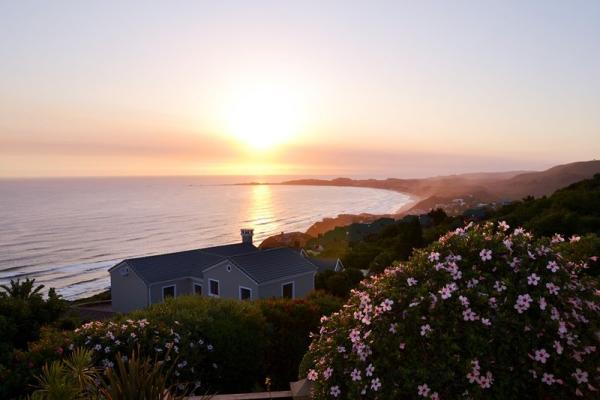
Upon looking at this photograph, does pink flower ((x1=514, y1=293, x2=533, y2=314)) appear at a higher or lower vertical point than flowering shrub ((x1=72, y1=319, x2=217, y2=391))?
higher

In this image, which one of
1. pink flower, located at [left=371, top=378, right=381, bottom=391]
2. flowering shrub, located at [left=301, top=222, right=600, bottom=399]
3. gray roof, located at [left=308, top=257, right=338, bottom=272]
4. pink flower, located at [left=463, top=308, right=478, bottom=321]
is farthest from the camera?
gray roof, located at [left=308, top=257, right=338, bottom=272]

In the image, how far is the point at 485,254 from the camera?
4543 millimetres

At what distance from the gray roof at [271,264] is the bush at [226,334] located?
43.8 feet

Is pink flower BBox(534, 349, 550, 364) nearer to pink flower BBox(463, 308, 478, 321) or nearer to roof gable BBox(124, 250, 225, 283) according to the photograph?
pink flower BBox(463, 308, 478, 321)

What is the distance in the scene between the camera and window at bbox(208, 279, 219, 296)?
2688 cm

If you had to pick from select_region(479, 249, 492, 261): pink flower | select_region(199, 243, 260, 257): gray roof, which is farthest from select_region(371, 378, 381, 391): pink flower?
select_region(199, 243, 260, 257): gray roof

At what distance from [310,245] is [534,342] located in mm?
53983

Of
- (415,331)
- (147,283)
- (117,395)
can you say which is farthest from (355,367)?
(147,283)

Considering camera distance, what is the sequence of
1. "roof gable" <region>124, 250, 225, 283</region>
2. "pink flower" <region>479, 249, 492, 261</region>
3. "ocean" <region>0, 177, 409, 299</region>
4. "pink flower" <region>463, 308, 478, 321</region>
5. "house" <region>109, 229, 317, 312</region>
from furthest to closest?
"ocean" <region>0, 177, 409, 299</region> → "roof gable" <region>124, 250, 225, 283</region> → "house" <region>109, 229, 317, 312</region> → "pink flower" <region>479, 249, 492, 261</region> → "pink flower" <region>463, 308, 478, 321</region>

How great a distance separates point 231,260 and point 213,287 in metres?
2.92

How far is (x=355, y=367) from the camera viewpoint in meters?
4.61

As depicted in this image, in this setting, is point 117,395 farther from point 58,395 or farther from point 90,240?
point 90,240

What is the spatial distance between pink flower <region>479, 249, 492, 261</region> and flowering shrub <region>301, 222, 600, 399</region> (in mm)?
12

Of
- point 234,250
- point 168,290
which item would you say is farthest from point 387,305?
point 234,250
